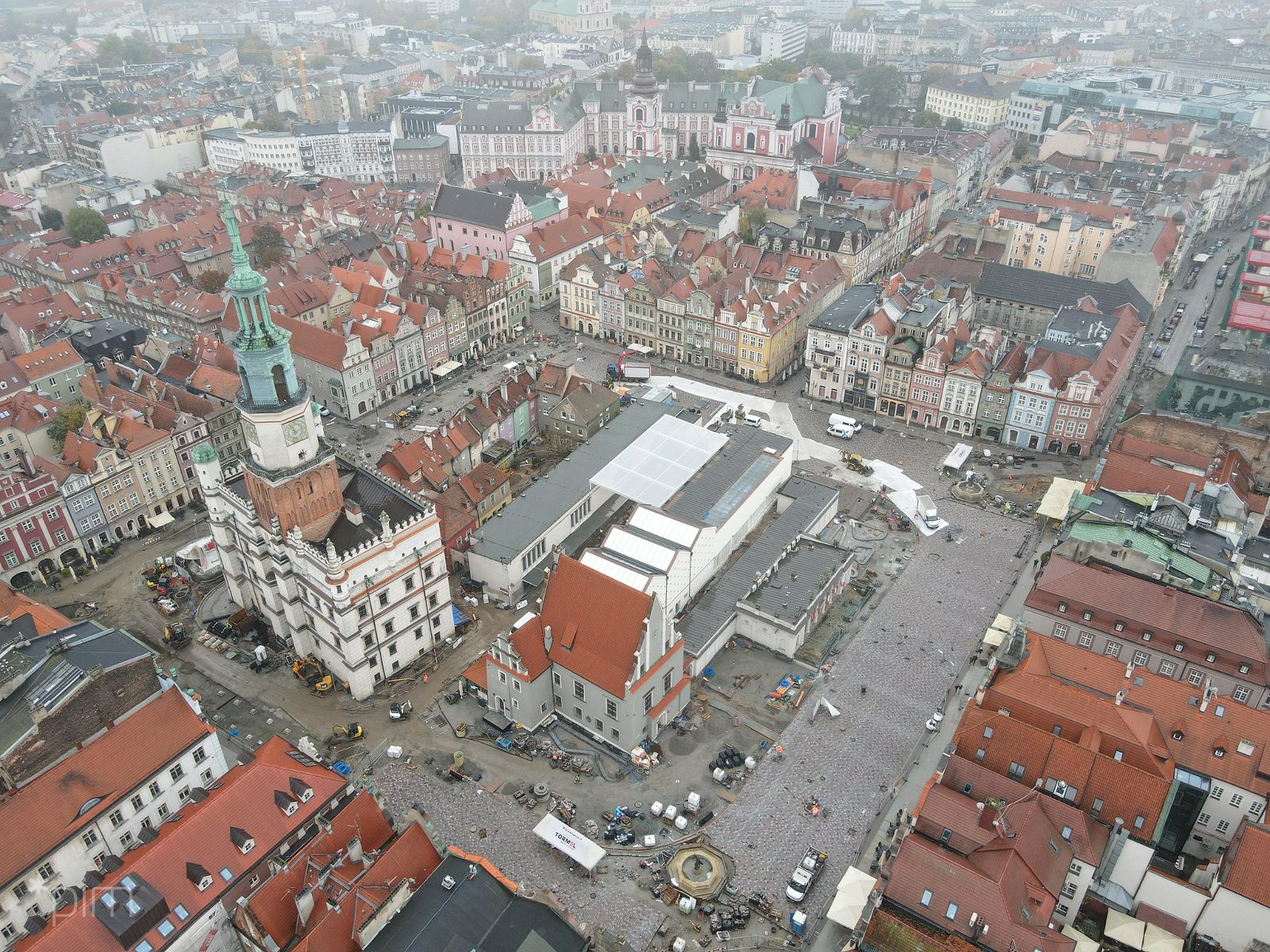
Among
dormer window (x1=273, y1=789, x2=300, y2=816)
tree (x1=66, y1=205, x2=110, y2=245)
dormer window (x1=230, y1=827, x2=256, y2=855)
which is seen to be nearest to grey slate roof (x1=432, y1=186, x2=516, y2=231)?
tree (x1=66, y1=205, x2=110, y2=245)

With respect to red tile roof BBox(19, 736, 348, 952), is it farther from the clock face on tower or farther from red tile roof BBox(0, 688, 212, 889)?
the clock face on tower

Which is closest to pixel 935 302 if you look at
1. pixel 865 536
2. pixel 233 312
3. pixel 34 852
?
pixel 865 536

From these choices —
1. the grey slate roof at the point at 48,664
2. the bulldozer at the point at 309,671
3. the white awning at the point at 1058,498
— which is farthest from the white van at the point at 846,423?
the grey slate roof at the point at 48,664

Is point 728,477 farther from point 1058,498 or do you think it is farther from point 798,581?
point 1058,498

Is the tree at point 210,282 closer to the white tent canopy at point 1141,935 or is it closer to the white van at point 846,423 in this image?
the white van at point 846,423

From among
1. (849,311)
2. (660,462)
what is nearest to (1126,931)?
(660,462)
